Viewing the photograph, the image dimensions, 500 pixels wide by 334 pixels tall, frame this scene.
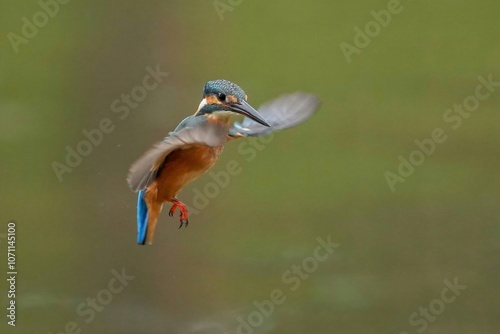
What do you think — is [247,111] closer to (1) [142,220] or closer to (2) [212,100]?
(2) [212,100]

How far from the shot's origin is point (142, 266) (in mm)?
2602

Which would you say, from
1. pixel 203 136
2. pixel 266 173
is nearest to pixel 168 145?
pixel 203 136

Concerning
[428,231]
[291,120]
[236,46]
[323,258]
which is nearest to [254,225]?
[323,258]

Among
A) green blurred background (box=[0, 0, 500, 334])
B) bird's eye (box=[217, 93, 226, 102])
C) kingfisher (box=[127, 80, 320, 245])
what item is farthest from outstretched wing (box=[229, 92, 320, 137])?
green blurred background (box=[0, 0, 500, 334])

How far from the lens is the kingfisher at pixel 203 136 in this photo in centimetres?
121

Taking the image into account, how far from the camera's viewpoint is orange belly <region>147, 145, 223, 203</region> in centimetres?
136

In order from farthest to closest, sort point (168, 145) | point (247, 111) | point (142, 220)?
point (142, 220)
point (247, 111)
point (168, 145)

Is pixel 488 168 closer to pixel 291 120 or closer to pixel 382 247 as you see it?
pixel 382 247

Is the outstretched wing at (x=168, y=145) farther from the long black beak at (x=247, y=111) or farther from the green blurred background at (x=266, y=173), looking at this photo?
the green blurred background at (x=266, y=173)

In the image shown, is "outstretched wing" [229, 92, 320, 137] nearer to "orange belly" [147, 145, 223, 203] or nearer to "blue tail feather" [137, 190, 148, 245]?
"orange belly" [147, 145, 223, 203]

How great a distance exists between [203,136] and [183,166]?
7.0 inches

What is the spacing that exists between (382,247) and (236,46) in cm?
102

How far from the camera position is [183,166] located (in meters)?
1.37

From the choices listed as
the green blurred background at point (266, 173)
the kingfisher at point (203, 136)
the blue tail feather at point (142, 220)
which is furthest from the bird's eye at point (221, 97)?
the green blurred background at point (266, 173)
